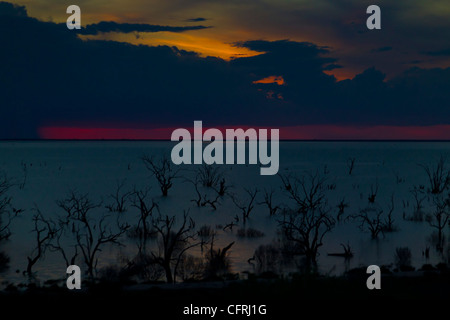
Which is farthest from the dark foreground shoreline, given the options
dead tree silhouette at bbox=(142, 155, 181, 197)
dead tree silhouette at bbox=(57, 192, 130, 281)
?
dead tree silhouette at bbox=(142, 155, 181, 197)

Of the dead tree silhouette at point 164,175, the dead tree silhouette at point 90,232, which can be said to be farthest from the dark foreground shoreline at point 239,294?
the dead tree silhouette at point 164,175

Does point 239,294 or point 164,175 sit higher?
point 164,175

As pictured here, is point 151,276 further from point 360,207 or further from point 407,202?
point 407,202

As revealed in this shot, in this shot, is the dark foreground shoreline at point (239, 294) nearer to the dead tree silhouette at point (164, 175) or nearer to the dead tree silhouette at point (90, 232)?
the dead tree silhouette at point (90, 232)

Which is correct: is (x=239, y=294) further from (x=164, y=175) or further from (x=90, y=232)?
(x=164, y=175)

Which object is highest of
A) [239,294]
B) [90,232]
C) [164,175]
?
[164,175]

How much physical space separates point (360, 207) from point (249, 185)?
17.6 m

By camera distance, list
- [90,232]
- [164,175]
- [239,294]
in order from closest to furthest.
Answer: [239,294] < [90,232] < [164,175]

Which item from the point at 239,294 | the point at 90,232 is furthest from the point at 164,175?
the point at 239,294

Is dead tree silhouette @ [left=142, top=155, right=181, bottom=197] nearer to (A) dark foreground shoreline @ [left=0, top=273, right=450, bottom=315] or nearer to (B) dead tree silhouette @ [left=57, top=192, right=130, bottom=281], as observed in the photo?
(B) dead tree silhouette @ [left=57, top=192, right=130, bottom=281]

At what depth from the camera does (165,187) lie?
42.5 metres

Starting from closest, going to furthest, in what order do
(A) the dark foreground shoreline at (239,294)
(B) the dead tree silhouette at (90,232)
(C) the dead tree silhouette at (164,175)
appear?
1. (A) the dark foreground shoreline at (239,294)
2. (B) the dead tree silhouette at (90,232)
3. (C) the dead tree silhouette at (164,175)
